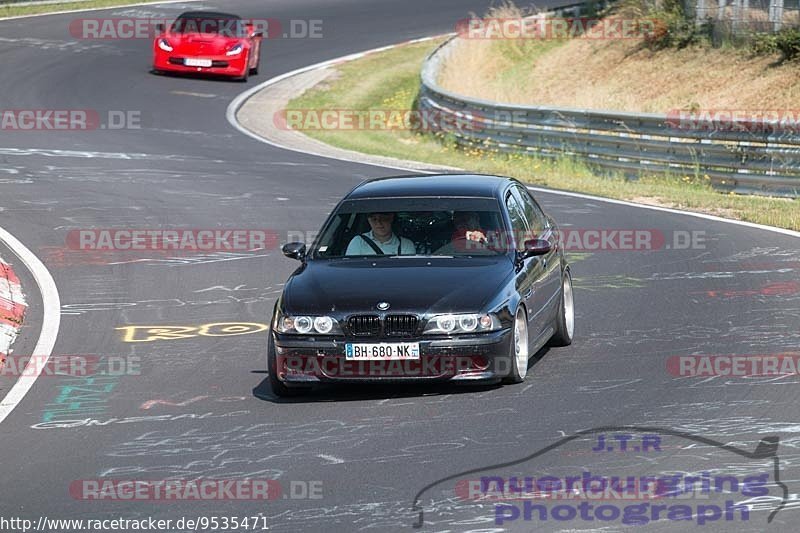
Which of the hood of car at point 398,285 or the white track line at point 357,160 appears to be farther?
the white track line at point 357,160

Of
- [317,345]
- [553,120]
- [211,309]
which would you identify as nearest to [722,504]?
[317,345]

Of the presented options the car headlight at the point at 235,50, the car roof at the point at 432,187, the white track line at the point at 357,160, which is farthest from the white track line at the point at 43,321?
the car headlight at the point at 235,50

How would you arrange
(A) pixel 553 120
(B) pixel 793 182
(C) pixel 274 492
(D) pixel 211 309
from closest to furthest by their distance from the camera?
1. (C) pixel 274 492
2. (D) pixel 211 309
3. (B) pixel 793 182
4. (A) pixel 553 120

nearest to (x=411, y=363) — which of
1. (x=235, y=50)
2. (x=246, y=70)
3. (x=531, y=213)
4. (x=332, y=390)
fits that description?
(x=332, y=390)

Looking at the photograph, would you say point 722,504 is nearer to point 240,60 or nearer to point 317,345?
point 317,345

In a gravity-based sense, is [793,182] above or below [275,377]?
below

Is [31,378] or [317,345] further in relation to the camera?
[31,378]

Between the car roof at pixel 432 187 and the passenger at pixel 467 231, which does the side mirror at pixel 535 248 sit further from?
the car roof at pixel 432 187

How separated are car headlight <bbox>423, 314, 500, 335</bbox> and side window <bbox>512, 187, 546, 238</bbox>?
195 centimetres

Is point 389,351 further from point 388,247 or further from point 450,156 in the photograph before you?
point 450,156

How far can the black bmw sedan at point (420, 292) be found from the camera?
10.3m

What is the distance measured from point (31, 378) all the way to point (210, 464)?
10.9ft

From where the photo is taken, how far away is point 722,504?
7.46 meters

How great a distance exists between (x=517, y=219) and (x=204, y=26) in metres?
25.5
